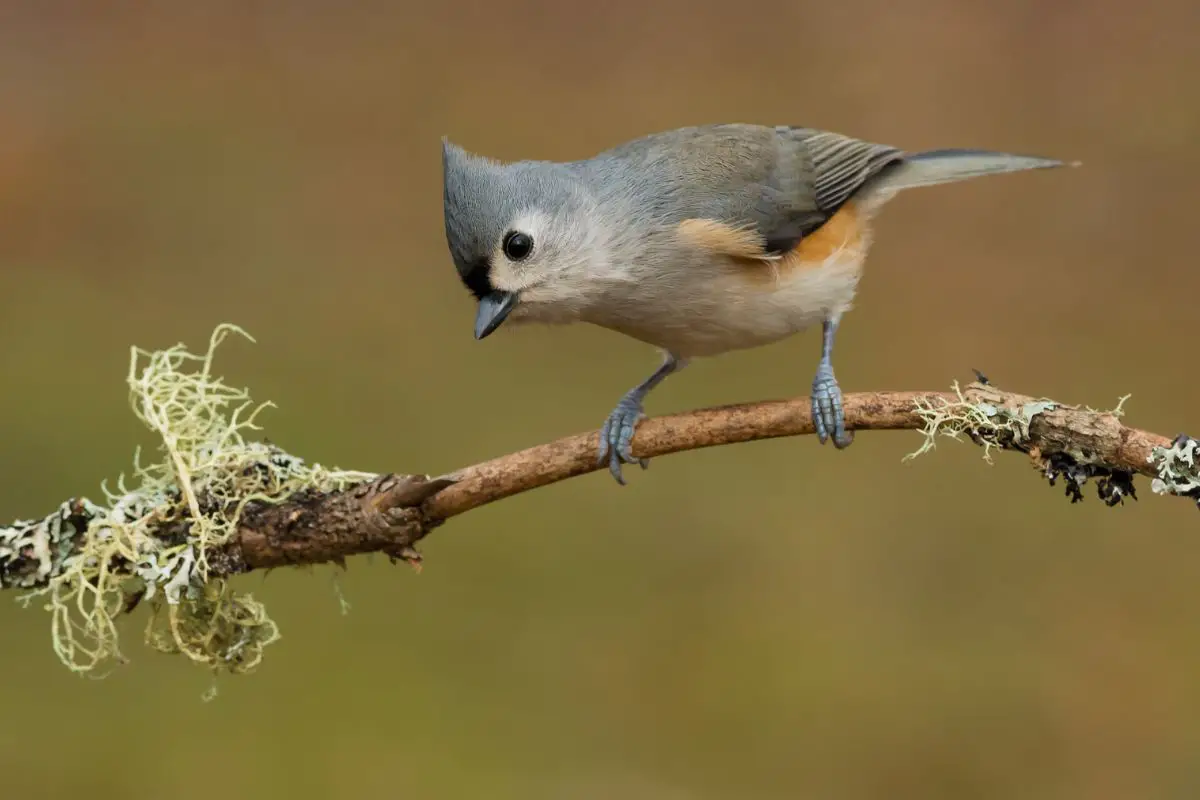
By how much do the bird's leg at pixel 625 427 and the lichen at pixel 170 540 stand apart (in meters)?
0.41

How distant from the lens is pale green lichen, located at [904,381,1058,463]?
1452 millimetres

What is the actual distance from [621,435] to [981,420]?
2.09 feet

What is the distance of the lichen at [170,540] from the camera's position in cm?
150

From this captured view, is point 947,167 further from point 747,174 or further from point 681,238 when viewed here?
point 681,238

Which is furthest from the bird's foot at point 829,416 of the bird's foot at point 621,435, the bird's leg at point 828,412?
the bird's foot at point 621,435

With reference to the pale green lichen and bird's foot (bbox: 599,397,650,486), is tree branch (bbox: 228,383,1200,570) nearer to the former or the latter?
the pale green lichen

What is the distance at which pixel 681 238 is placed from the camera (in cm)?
199

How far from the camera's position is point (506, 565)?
3.08 metres

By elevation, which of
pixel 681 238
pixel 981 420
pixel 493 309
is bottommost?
pixel 981 420

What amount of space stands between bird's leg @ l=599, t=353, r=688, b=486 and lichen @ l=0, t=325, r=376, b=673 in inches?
16.0

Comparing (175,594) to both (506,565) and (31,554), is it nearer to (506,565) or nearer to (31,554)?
(31,554)

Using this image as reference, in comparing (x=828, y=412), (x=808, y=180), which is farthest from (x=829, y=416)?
(x=808, y=180)

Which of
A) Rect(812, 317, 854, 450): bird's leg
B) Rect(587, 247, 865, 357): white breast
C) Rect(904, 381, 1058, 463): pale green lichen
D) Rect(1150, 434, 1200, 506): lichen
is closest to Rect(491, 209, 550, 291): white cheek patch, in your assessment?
Rect(587, 247, 865, 357): white breast

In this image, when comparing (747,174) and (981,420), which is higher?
(747,174)
